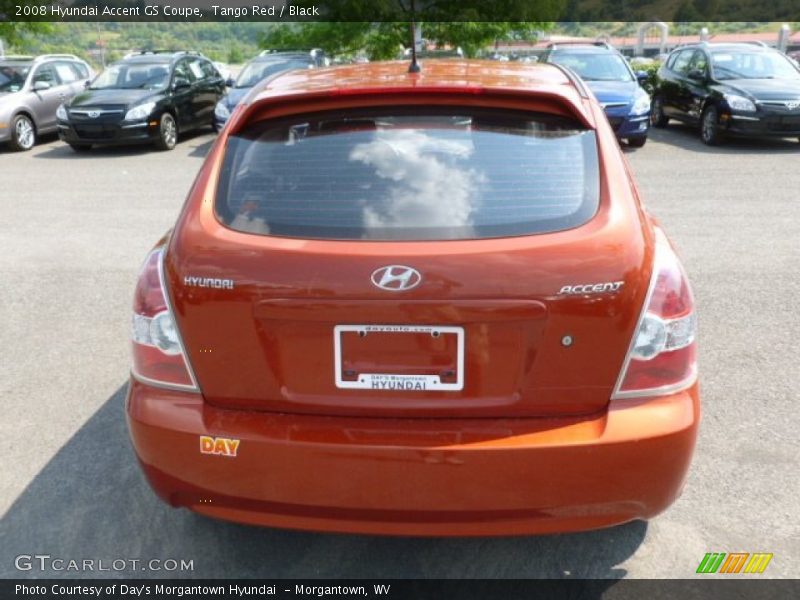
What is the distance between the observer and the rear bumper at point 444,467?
2.31m

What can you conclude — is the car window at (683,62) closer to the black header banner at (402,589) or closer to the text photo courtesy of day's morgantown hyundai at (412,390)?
the text photo courtesy of day's morgantown hyundai at (412,390)

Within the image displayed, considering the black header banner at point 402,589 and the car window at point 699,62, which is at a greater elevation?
the car window at point 699,62

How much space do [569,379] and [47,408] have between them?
301 cm

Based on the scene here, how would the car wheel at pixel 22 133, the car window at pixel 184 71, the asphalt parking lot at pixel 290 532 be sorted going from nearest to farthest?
the asphalt parking lot at pixel 290 532
the car wheel at pixel 22 133
the car window at pixel 184 71

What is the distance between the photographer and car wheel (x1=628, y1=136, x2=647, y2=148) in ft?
40.8

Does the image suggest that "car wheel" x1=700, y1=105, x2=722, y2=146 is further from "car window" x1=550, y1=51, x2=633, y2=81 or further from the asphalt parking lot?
the asphalt parking lot

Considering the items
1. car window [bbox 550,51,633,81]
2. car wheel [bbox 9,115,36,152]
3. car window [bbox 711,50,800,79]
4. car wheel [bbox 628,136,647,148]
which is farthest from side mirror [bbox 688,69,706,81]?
car wheel [bbox 9,115,36,152]

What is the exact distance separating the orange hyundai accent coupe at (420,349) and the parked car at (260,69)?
11.1 m

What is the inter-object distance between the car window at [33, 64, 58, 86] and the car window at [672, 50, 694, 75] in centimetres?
1233

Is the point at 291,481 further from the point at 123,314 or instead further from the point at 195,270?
the point at 123,314

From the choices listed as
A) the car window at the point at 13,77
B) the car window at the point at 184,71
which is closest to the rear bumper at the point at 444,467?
the car window at the point at 184,71

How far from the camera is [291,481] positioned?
2381 mm

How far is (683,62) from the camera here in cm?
1463

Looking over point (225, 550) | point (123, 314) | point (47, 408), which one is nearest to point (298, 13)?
point (123, 314)
